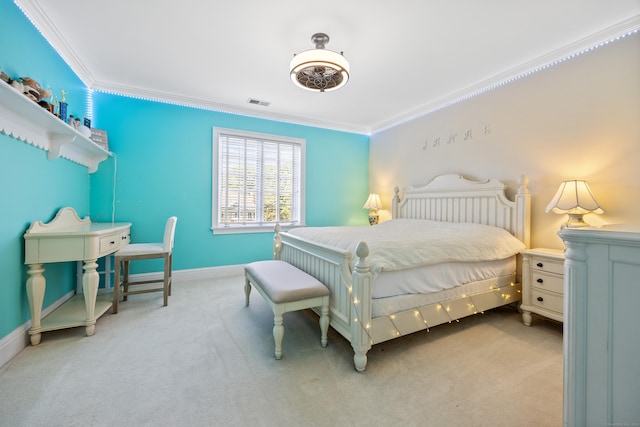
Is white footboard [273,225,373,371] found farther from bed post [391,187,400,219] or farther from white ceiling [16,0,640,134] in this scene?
bed post [391,187,400,219]

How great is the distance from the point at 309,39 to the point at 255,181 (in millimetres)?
2242

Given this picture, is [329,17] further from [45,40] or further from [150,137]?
[150,137]

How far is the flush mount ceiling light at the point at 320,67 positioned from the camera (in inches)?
81.9

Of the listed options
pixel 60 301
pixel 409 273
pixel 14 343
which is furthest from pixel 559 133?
pixel 60 301

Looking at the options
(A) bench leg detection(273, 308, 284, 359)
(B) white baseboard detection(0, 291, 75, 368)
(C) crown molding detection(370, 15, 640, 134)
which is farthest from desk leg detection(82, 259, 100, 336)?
(C) crown molding detection(370, 15, 640, 134)

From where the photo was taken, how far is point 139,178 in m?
3.38

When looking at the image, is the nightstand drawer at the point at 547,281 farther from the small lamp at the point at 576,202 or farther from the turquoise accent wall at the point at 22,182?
the turquoise accent wall at the point at 22,182

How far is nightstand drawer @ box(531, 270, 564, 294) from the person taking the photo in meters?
2.18

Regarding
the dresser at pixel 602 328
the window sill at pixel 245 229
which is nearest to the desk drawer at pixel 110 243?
the window sill at pixel 245 229

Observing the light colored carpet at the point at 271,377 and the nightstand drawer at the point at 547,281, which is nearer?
the light colored carpet at the point at 271,377

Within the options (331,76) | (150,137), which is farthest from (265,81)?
(150,137)

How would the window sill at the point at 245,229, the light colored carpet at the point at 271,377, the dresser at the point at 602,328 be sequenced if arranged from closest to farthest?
1. the dresser at the point at 602,328
2. the light colored carpet at the point at 271,377
3. the window sill at the point at 245,229

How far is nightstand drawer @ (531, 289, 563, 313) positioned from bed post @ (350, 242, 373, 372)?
68.4 inches

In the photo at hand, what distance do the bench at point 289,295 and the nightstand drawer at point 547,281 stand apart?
193 centimetres
